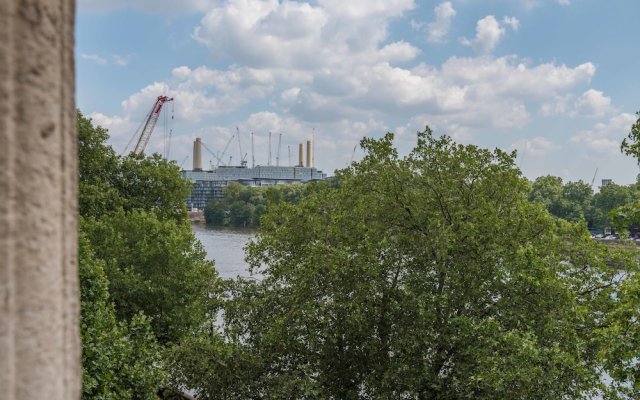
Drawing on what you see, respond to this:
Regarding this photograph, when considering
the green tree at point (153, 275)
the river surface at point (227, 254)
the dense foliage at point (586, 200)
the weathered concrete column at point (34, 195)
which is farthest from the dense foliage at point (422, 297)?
the dense foliage at point (586, 200)

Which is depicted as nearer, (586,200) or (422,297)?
(422,297)

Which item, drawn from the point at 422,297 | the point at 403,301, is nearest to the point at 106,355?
the point at 403,301

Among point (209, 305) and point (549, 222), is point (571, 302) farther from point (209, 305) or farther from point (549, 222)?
point (209, 305)

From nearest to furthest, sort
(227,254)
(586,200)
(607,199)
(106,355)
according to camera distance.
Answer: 1. (106,355)
2. (227,254)
3. (607,199)
4. (586,200)

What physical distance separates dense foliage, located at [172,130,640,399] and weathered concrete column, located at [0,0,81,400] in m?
11.0

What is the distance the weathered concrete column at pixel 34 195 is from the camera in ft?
5.78

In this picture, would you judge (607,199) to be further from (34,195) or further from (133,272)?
(34,195)

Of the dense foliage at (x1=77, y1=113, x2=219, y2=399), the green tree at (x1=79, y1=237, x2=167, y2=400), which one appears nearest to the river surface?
the dense foliage at (x1=77, y1=113, x2=219, y2=399)

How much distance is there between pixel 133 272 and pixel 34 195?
68.2 ft

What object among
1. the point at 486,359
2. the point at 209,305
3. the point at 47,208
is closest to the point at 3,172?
the point at 47,208

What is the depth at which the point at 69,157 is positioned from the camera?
196 cm

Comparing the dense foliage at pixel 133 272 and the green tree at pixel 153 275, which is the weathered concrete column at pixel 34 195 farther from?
the green tree at pixel 153 275

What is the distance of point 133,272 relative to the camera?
21766 millimetres

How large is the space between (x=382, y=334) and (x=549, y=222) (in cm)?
441
